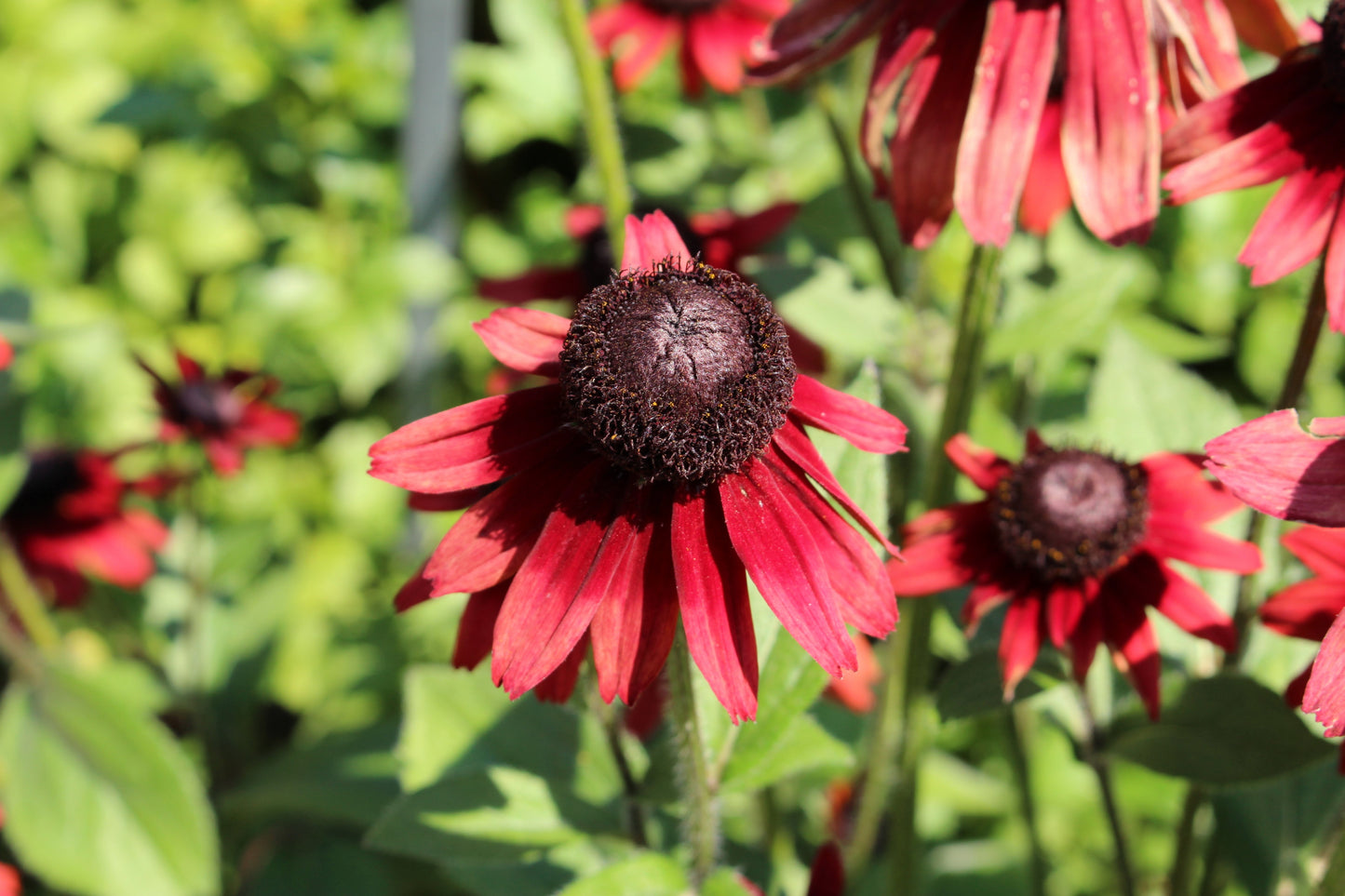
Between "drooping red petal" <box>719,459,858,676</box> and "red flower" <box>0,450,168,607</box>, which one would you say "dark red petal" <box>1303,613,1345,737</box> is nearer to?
"drooping red petal" <box>719,459,858,676</box>

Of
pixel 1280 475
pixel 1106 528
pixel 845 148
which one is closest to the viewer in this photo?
pixel 1280 475

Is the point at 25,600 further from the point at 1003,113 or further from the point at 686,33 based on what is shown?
the point at 1003,113

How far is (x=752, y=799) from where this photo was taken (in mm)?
1298

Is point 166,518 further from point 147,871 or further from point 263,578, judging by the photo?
point 147,871

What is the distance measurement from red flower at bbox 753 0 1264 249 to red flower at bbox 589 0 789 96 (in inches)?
27.6

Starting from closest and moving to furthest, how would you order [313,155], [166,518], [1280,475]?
[1280,475]
[166,518]
[313,155]

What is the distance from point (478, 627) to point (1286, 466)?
485mm

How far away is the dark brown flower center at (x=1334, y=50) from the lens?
2.42 ft

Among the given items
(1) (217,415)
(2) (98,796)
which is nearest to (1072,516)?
(2) (98,796)

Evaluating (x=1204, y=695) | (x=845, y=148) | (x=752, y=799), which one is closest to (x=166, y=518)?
(x=752, y=799)

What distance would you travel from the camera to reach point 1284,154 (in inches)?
29.1

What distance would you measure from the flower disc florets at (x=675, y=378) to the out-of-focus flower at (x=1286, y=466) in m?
0.24

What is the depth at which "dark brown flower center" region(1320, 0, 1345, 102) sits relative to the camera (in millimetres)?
737

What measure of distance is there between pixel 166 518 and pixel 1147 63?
5.57ft
